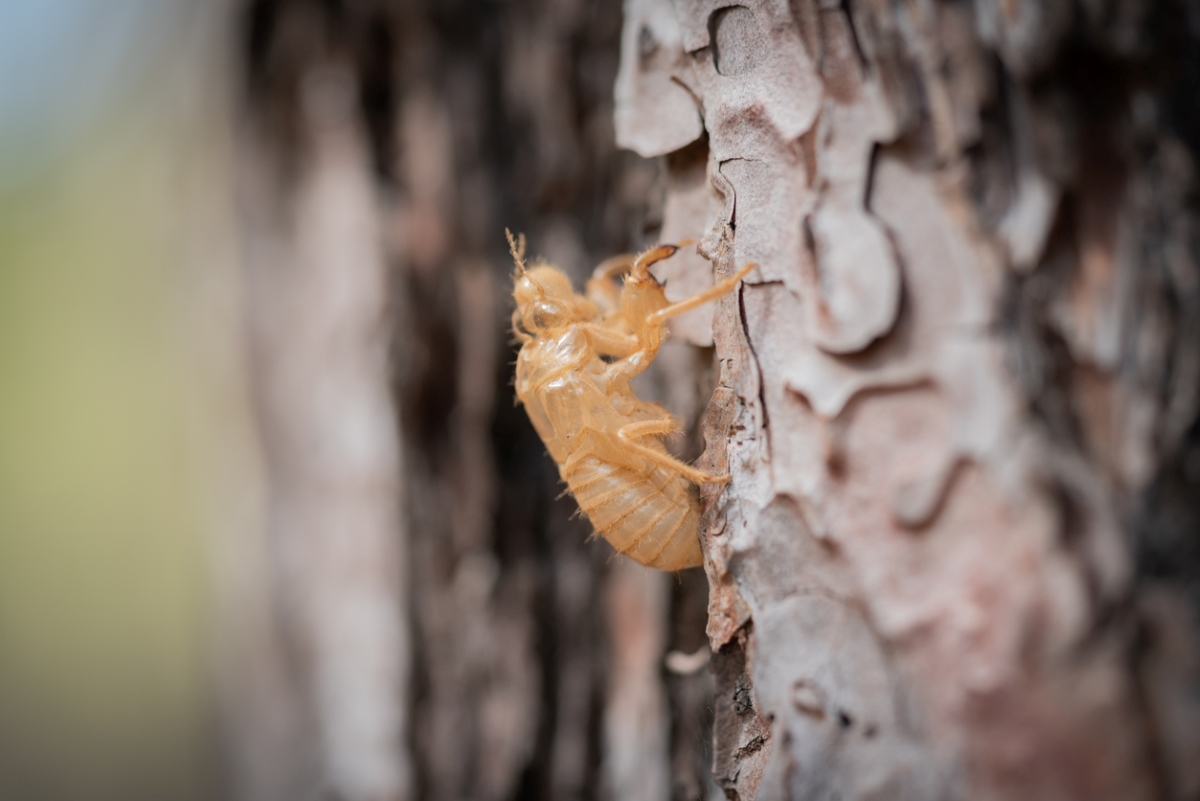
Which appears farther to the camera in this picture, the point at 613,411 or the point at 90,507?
the point at 90,507

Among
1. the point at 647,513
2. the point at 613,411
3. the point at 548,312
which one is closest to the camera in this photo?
the point at 647,513

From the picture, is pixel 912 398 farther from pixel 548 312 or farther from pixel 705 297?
pixel 548 312

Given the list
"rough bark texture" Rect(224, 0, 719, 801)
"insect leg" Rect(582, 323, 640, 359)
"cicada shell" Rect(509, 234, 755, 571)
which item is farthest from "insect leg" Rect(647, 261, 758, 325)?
"rough bark texture" Rect(224, 0, 719, 801)

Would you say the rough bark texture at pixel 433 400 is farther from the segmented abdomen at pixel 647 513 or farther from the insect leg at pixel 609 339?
the segmented abdomen at pixel 647 513

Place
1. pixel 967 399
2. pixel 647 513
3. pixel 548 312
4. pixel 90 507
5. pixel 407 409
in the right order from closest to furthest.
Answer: pixel 967 399, pixel 647 513, pixel 548 312, pixel 407 409, pixel 90 507

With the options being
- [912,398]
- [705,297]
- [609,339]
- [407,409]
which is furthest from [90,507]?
[912,398]

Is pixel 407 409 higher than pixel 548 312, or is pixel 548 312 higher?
pixel 548 312

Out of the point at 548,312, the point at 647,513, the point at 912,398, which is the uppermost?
the point at 548,312
